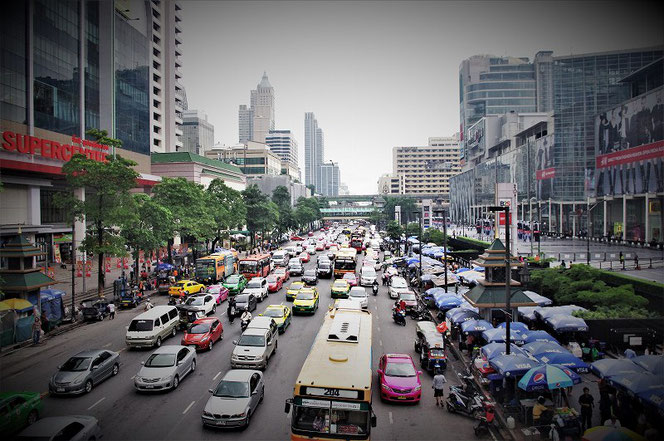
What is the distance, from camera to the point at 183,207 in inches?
1721

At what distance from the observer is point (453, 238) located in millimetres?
69062

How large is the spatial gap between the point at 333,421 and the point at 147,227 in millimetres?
33486

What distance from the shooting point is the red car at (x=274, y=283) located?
35.7 meters

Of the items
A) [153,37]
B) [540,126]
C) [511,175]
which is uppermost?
[153,37]

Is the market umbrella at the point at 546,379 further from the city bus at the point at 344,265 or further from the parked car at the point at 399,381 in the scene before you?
the city bus at the point at 344,265

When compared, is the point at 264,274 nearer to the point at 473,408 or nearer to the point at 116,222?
the point at 116,222

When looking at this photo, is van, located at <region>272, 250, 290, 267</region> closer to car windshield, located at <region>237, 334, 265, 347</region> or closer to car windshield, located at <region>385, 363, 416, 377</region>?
car windshield, located at <region>237, 334, 265, 347</region>

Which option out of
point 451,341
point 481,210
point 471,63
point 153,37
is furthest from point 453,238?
point 471,63

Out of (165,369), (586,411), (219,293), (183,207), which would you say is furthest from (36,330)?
(586,411)

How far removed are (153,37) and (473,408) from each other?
92.0 metres

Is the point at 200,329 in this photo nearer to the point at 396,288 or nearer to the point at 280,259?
the point at 396,288

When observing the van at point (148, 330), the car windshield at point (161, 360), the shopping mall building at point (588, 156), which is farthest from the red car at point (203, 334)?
the shopping mall building at point (588, 156)

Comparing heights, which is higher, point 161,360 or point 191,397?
point 161,360

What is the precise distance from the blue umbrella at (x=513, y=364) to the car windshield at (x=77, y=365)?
14499 mm
